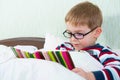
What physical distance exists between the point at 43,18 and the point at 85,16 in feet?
1.77

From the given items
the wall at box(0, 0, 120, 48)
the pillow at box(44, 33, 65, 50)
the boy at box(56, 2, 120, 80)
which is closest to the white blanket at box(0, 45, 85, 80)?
the boy at box(56, 2, 120, 80)

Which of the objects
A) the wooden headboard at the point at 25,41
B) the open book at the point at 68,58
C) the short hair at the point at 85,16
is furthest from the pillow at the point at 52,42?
the open book at the point at 68,58

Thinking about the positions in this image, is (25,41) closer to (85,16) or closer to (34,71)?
(85,16)

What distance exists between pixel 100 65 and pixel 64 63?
0.19 metres

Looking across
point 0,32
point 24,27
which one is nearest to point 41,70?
point 24,27

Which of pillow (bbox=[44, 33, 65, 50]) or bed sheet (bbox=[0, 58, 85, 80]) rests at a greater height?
bed sheet (bbox=[0, 58, 85, 80])

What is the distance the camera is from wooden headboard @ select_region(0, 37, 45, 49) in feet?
5.66

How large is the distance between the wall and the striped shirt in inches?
13.1

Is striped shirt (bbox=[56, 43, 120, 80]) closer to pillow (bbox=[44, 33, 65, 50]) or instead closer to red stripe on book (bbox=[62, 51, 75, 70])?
red stripe on book (bbox=[62, 51, 75, 70])

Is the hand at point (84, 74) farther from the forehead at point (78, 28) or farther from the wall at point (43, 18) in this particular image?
the wall at point (43, 18)

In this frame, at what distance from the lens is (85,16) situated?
4.19 feet

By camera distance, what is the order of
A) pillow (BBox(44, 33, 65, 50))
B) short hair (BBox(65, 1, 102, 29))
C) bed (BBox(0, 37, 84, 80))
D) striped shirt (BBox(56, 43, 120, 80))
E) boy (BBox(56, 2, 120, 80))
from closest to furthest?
bed (BBox(0, 37, 84, 80)), striped shirt (BBox(56, 43, 120, 80)), boy (BBox(56, 2, 120, 80)), short hair (BBox(65, 1, 102, 29)), pillow (BBox(44, 33, 65, 50))

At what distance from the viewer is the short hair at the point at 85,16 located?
4.14 feet

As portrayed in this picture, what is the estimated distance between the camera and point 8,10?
1.88 metres
